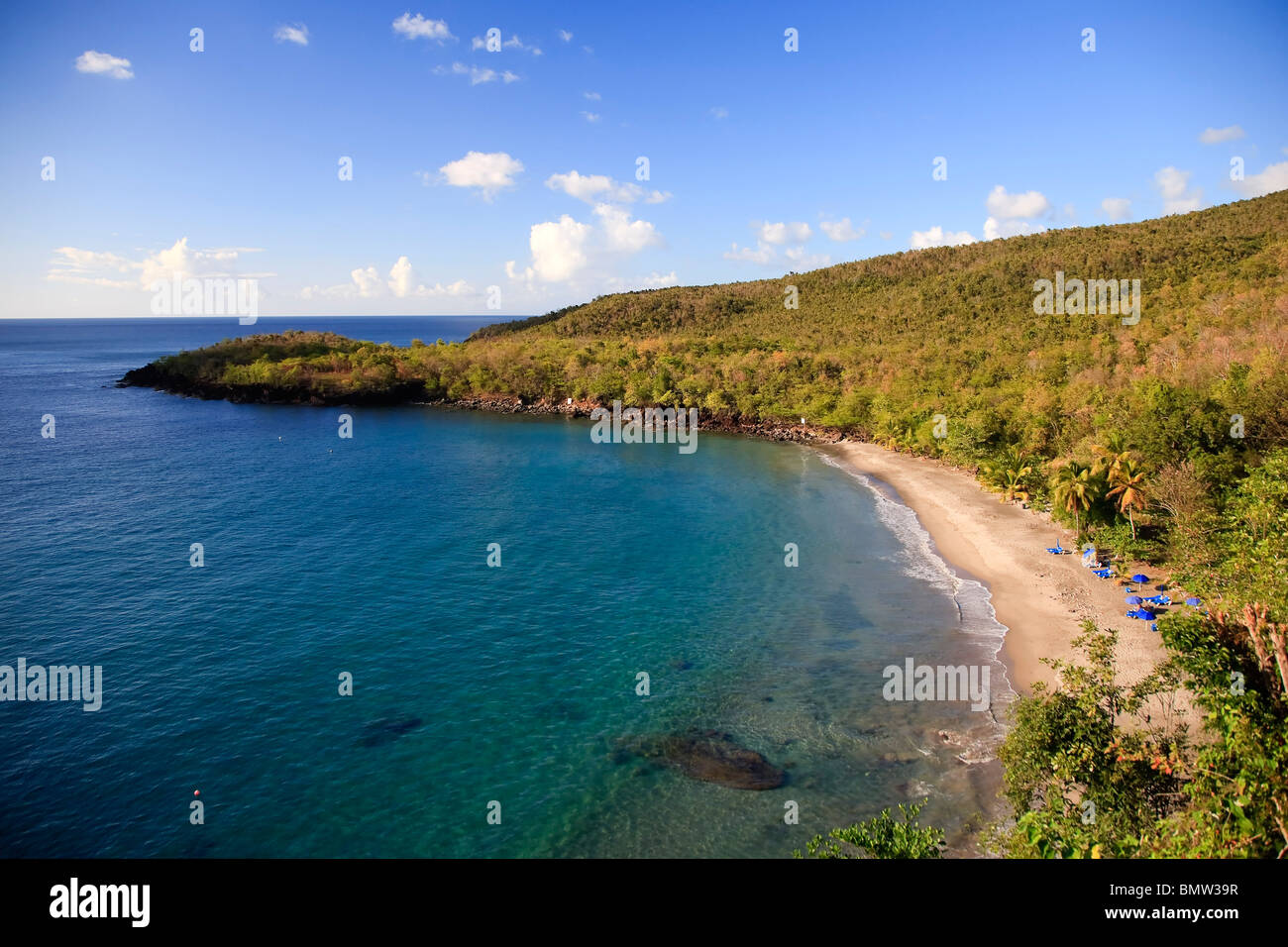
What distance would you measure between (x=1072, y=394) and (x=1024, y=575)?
85.6ft

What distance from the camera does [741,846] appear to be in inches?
808

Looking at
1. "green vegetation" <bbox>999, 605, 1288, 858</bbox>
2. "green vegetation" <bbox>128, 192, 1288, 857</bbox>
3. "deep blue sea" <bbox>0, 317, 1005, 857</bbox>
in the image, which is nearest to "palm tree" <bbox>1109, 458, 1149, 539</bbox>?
"green vegetation" <bbox>128, 192, 1288, 857</bbox>

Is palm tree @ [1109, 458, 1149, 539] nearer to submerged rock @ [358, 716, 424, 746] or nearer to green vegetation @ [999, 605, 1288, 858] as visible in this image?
green vegetation @ [999, 605, 1288, 858]

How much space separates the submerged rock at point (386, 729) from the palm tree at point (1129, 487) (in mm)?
39201

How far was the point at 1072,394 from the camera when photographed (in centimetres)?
5716

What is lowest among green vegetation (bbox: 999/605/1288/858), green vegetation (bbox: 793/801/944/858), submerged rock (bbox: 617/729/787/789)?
submerged rock (bbox: 617/729/787/789)

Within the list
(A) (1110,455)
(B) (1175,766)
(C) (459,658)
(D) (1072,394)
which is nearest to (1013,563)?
(A) (1110,455)

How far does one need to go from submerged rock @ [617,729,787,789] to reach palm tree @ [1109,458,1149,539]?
2877 centimetres

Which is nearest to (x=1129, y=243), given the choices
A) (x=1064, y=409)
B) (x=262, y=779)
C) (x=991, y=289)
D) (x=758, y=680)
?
(x=991, y=289)

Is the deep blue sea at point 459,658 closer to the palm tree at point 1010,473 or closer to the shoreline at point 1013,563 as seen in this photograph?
the shoreline at point 1013,563

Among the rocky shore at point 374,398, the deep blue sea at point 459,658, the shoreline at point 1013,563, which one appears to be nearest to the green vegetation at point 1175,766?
the deep blue sea at point 459,658

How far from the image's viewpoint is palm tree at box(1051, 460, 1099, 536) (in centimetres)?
4019

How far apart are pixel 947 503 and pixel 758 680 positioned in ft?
104

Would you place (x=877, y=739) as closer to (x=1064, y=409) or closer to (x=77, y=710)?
(x=77, y=710)
